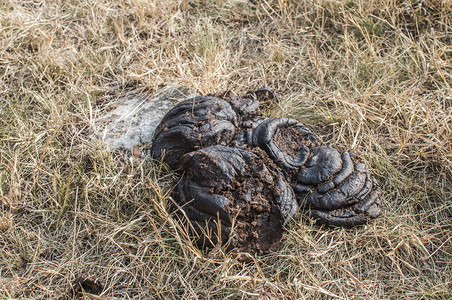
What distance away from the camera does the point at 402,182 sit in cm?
366

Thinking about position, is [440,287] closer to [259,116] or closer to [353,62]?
[259,116]

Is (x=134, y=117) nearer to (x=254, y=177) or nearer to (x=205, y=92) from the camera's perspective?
(x=205, y=92)

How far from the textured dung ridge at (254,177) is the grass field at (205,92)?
147mm

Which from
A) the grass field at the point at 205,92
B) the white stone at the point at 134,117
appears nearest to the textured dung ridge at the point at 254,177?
the grass field at the point at 205,92

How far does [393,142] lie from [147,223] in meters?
2.33

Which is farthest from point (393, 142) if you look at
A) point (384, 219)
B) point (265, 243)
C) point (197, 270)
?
point (197, 270)

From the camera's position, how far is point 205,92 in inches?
170

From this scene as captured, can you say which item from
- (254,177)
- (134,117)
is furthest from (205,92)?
(254,177)

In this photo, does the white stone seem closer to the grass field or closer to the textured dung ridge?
the grass field

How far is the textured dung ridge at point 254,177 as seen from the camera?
10.2ft

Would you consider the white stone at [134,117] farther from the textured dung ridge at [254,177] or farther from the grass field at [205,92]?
the textured dung ridge at [254,177]

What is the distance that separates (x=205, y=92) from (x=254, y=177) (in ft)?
4.70

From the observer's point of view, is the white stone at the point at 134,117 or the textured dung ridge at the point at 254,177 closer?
the textured dung ridge at the point at 254,177

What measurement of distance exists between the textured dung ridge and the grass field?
15 centimetres
